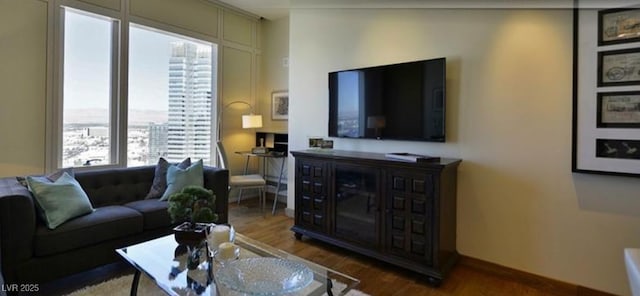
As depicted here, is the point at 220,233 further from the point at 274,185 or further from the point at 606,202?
the point at 274,185

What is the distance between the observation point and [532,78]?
2.38m

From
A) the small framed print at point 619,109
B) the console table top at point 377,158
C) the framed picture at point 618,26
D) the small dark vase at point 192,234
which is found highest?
the framed picture at point 618,26

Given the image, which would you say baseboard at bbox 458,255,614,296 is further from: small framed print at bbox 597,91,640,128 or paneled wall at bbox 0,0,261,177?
paneled wall at bbox 0,0,261,177

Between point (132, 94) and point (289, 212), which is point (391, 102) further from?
point (132, 94)

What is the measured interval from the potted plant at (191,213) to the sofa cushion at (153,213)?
3.05 feet

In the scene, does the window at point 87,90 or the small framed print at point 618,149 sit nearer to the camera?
the small framed print at point 618,149

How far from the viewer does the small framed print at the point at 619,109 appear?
2.00 meters

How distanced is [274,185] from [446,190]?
296 centimetres

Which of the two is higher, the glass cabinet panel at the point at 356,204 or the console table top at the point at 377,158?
the console table top at the point at 377,158

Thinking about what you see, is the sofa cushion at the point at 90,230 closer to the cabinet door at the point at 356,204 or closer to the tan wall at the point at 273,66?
the cabinet door at the point at 356,204

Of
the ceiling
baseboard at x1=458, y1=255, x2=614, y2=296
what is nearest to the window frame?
the ceiling

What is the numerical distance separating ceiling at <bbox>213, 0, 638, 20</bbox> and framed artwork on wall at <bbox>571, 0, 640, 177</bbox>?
1.9 inches

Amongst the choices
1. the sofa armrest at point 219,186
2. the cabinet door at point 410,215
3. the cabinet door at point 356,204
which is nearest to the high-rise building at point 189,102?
the sofa armrest at point 219,186

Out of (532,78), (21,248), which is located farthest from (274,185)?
(532,78)
